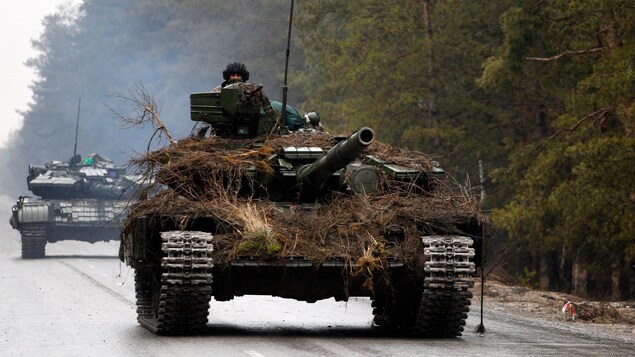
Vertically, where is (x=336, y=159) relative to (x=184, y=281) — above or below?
above

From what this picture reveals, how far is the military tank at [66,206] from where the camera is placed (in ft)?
121

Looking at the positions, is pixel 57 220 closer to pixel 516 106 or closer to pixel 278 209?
pixel 516 106

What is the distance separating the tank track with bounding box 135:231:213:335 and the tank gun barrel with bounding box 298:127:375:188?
1.60m

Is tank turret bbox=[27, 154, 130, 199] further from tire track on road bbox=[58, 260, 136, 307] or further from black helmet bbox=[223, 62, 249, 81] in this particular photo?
black helmet bbox=[223, 62, 249, 81]

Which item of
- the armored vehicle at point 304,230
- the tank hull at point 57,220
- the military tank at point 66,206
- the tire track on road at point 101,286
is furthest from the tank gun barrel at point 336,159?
the military tank at point 66,206

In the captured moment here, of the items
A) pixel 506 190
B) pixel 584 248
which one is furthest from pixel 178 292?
pixel 506 190

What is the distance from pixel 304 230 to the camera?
14430mm

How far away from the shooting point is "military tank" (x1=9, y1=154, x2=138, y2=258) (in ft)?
121

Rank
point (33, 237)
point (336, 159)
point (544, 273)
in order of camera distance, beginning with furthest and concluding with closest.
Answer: point (544, 273)
point (33, 237)
point (336, 159)

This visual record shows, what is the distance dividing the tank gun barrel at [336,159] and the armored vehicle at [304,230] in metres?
0.02

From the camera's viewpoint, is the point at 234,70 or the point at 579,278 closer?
the point at 234,70

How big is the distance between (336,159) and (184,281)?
2.09 m

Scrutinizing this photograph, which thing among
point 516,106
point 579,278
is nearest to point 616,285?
point 579,278

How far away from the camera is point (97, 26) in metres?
83.5
